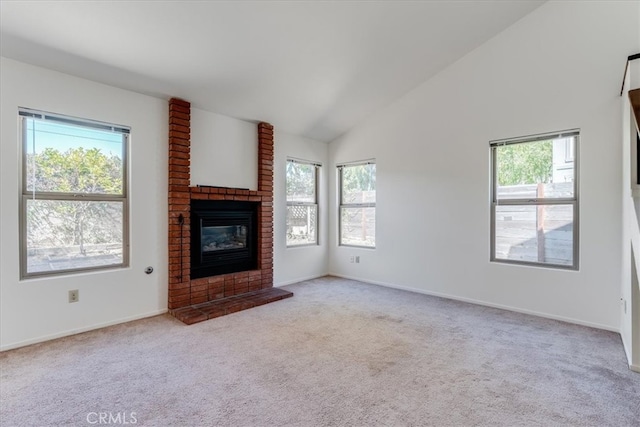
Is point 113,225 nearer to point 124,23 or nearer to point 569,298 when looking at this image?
point 124,23

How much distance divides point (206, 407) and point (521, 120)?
13.7ft

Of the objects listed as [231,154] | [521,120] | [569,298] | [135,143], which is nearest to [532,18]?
[521,120]

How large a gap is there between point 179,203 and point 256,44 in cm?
195

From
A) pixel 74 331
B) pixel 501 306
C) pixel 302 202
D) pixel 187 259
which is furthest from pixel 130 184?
pixel 501 306

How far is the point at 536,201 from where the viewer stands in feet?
12.0

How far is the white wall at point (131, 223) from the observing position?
2.69m

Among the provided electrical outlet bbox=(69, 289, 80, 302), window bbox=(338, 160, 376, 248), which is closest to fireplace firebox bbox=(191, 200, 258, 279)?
electrical outlet bbox=(69, 289, 80, 302)

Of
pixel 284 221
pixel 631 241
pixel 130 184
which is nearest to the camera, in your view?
pixel 631 241

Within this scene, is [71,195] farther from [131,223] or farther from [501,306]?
[501,306]

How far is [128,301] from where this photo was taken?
3.40 meters

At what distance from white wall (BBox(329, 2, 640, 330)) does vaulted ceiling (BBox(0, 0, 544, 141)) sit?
39 centimetres

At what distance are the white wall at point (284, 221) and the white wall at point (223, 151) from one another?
45 cm

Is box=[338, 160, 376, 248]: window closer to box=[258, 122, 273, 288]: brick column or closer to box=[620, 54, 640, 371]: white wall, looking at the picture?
box=[258, 122, 273, 288]: brick column

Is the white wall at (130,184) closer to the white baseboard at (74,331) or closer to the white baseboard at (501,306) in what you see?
the white baseboard at (74,331)
